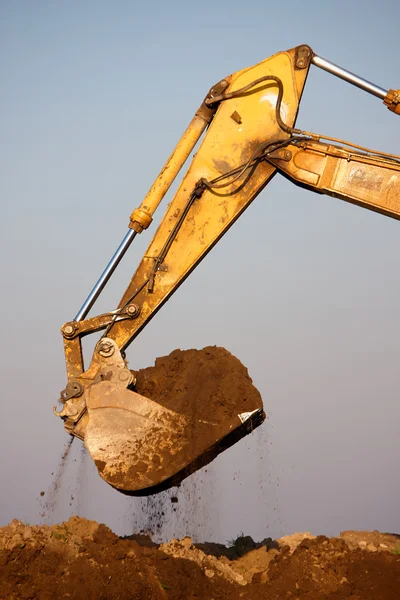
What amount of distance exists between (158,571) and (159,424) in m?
2.20

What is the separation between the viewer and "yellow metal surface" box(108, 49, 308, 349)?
28.5ft

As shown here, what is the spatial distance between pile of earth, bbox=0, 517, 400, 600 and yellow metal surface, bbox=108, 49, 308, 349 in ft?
7.38

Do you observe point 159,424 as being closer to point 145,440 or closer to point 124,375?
point 145,440

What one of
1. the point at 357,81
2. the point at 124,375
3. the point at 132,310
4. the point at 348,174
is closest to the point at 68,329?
the point at 132,310

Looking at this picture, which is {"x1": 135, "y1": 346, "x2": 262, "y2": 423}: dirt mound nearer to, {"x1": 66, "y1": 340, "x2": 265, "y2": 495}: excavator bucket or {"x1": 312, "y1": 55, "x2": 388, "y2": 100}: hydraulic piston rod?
{"x1": 66, "y1": 340, "x2": 265, "y2": 495}: excavator bucket

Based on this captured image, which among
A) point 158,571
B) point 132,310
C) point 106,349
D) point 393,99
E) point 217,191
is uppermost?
point 393,99

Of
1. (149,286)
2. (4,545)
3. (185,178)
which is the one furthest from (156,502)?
(185,178)

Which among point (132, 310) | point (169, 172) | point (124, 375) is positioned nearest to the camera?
point (124, 375)

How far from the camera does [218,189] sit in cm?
874

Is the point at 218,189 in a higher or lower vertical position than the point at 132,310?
higher

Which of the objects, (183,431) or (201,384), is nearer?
(183,431)

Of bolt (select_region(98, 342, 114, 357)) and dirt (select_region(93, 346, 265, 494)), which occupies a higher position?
bolt (select_region(98, 342, 114, 357))

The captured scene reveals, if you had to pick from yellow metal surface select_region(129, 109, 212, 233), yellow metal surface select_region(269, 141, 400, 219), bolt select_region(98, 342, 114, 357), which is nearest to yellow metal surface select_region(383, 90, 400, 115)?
yellow metal surface select_region(269, 141, 400, 219)

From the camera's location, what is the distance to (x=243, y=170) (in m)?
8.70
